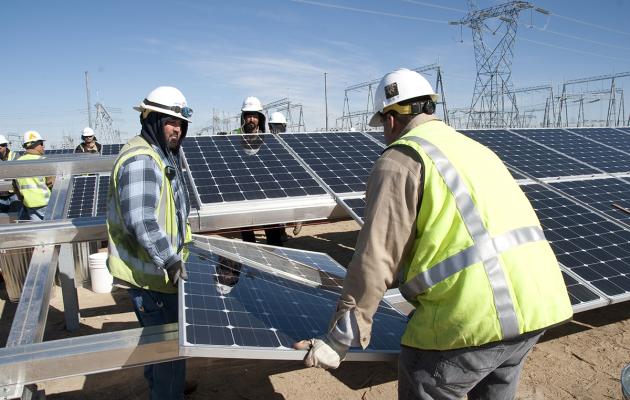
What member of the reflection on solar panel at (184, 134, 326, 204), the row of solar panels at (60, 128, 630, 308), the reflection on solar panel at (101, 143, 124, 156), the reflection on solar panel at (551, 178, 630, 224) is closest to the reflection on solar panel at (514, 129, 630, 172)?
the row of solar panels at (60, 128, 630, 308)

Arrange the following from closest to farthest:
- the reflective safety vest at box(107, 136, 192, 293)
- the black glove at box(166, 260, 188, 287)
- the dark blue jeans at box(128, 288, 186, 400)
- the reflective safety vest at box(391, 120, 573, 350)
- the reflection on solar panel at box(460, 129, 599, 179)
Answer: the reflective safety vest at box(391, 120, 573, 350) < the black glove at box(166, 260, 188, 287) < the reflective safety vest at box(107, 136, 192, 293) < the dark blue jeans at box(128, 288, 186, 400) < the reflection on solar panel at box(460, 129, 599, 179)

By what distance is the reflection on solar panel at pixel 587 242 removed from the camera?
15.3 feet

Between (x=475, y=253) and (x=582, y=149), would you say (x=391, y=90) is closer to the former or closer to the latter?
(x=475, y=253)

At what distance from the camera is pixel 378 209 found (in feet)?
6.66

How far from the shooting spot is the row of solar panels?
4.97m

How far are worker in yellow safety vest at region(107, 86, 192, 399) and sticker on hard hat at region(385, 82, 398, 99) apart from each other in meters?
1.57

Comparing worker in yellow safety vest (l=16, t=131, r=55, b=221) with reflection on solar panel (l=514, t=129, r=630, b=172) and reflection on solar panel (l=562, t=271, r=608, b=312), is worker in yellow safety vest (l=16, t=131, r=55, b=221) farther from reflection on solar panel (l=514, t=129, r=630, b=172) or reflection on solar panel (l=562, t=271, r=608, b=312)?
reflection on solar panel (l=514, t=129, r=630, b=172)

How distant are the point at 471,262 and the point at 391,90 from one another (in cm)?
96

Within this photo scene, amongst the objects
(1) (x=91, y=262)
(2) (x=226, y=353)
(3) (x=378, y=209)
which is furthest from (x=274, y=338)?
(1) (x=91, y=262)

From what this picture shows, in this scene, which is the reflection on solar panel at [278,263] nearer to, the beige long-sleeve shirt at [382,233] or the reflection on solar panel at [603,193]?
the beige long-sleeve shirt at [382,233]

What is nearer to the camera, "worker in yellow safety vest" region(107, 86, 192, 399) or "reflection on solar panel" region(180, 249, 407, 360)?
"reflection on solar panel" region(180, 249, 407, 360)

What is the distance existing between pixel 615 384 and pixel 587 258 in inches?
50.5

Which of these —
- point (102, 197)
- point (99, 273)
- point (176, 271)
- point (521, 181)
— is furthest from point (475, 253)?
point (102, 197)

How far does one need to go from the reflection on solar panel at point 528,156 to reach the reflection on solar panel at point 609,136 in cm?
252
